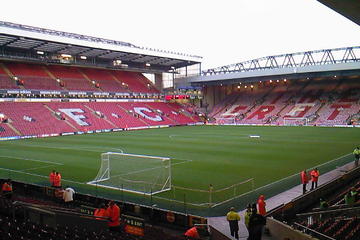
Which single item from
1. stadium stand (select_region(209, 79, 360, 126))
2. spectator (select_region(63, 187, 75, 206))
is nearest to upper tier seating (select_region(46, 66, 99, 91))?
stadium stand (select_region(209, 79, 360, 126))

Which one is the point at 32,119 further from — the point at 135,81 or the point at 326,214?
the point at 326,214

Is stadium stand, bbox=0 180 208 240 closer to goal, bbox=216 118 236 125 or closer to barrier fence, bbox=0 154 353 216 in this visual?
barrier fence, bbox=0 154 353 216

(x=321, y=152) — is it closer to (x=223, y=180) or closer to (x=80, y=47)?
(x=223, y=180)

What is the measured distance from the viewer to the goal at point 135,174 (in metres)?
16.6

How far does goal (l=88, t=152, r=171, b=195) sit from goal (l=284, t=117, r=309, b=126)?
44.5 m

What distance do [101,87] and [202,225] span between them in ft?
178

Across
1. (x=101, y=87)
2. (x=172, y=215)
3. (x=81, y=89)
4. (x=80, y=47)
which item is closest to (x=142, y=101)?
(x=101, y=87)

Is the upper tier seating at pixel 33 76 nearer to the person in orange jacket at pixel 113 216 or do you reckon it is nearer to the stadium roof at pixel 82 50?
Answer: the stadium roof at pixel 82 50

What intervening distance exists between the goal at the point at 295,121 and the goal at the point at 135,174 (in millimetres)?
44531

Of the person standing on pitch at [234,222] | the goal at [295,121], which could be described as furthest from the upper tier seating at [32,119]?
the person standing on pitch at [234,222]

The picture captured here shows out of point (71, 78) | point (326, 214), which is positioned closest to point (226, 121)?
point (71, 78)

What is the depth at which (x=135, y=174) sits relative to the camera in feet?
58.8

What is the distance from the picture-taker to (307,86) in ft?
226

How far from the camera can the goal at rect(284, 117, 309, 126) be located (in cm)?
5770
